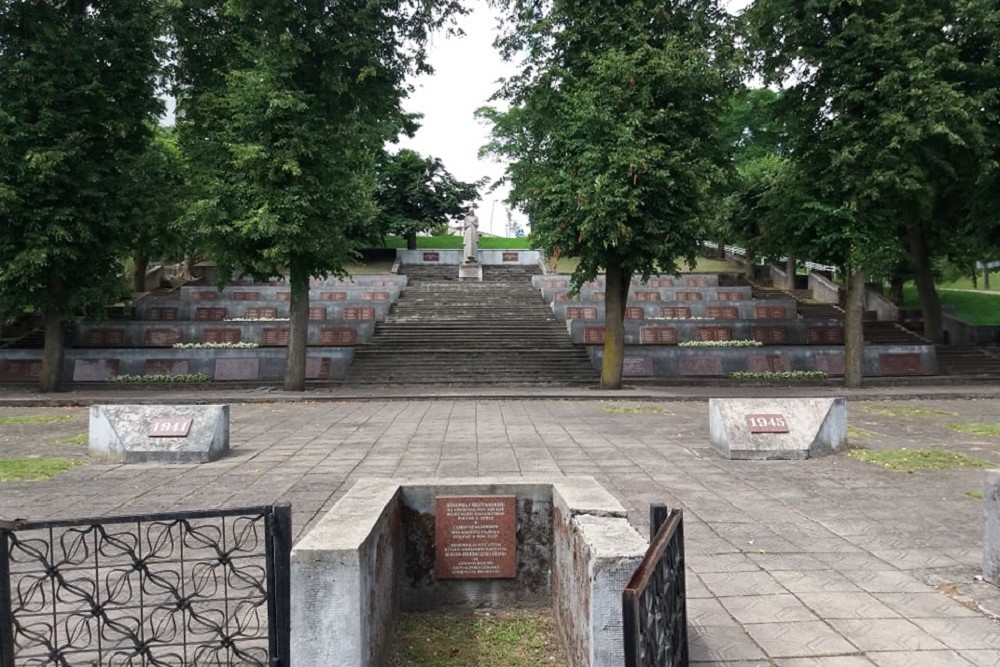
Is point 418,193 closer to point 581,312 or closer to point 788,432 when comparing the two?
point 581,312

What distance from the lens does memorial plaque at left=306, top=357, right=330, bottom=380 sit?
20000 millimetres

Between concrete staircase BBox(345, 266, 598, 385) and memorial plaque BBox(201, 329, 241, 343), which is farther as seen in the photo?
memorial plaque BBox(201, 329, 241, 343)

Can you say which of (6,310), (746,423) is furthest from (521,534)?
(6,310)

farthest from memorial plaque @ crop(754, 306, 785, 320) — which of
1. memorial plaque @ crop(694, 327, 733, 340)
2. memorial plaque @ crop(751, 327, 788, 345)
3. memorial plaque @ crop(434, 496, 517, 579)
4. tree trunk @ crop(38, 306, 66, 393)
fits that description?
memorial plaque @ crop(434, 496, 517, 579)

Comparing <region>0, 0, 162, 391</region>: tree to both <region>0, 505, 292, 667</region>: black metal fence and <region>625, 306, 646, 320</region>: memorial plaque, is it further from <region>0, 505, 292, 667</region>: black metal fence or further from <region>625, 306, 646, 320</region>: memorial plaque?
<region>625, 306, 646, 320</region>: memorial plaque

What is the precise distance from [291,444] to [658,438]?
224 inches

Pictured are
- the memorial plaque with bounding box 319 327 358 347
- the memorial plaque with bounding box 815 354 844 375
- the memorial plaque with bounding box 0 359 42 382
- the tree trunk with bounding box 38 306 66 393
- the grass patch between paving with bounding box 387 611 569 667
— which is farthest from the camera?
the memorial plaque with bounding box 319 327 358 347

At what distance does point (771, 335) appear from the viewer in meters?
22.4

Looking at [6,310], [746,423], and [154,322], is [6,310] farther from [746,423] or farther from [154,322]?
[746,423]

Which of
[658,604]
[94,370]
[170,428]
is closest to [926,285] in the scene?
[170,428]

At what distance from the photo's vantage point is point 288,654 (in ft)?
10.2

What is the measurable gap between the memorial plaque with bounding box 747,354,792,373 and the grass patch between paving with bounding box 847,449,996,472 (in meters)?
11.5

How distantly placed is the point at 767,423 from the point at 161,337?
1970cm

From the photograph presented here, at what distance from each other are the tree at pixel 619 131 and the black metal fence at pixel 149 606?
1224 centimetres
